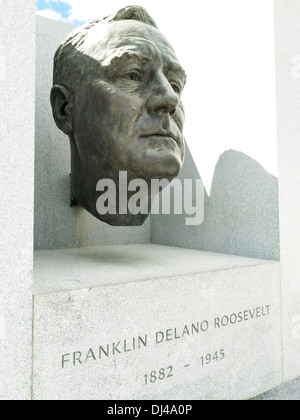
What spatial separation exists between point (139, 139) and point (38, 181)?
1.67 m

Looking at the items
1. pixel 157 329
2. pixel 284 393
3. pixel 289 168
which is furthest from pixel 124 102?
pixel 284 393

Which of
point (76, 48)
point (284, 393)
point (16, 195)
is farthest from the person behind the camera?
point (284, 393)

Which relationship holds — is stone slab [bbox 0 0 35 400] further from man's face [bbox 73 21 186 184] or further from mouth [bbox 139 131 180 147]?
mouth [bbox 139 131 180 147]

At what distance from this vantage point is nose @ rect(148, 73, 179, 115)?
294cm

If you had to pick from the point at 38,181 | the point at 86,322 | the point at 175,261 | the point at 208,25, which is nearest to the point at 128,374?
the point at 86,322

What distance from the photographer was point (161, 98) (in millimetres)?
2934

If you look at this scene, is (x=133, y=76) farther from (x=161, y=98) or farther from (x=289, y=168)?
(x=289, y=168)

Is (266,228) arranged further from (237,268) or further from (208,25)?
(208,25)

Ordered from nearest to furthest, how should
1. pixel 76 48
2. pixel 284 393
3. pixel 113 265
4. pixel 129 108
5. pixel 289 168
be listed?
pixel 129 108
pixel 113 265
pixel 76 48
pixel 284 393
pixel 289 168

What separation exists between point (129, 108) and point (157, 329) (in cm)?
168

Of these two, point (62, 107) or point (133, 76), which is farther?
point (62, 107)

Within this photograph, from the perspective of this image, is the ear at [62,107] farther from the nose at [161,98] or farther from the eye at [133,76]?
the nose at [161,98]

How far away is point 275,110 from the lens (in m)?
3.62

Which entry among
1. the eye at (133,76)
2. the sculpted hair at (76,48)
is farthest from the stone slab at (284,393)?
the sculpted hair at (76,48)
